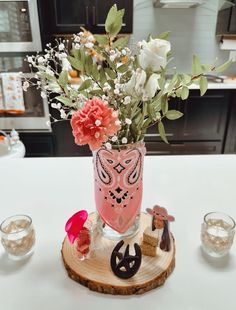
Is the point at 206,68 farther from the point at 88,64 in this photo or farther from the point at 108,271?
the point at 108,271

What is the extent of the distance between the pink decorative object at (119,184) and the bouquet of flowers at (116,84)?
4 centimetres

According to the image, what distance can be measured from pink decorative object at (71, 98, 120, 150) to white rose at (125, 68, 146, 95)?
0.25 feet

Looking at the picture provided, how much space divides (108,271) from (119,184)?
0.21 m

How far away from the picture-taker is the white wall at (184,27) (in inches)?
107

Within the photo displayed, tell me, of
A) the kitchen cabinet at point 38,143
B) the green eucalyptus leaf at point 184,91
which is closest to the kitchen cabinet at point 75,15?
the kitchen cabinet at point 38,143

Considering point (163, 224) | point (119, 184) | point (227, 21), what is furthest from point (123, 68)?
point (227, 21)

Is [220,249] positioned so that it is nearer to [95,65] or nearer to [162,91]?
[162,91]

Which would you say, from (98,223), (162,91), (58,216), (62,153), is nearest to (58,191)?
(58,216)

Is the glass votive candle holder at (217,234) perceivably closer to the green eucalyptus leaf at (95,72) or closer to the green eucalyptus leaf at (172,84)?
the green eucalyptus leaf at (172,84)

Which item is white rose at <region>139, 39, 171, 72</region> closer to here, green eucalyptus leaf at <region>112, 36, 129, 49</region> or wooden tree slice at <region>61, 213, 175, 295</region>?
green eucalyptus leaf at <region>112, 36, 129, 49</region>

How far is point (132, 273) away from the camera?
2.09ft

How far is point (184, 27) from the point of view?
2773mm

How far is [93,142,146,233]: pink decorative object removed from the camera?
0.67 meters

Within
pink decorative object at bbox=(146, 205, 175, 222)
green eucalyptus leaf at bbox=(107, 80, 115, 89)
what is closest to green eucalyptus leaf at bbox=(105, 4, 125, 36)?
green eucalyptus leaf at bbox=(107, 80, 115, 89)
